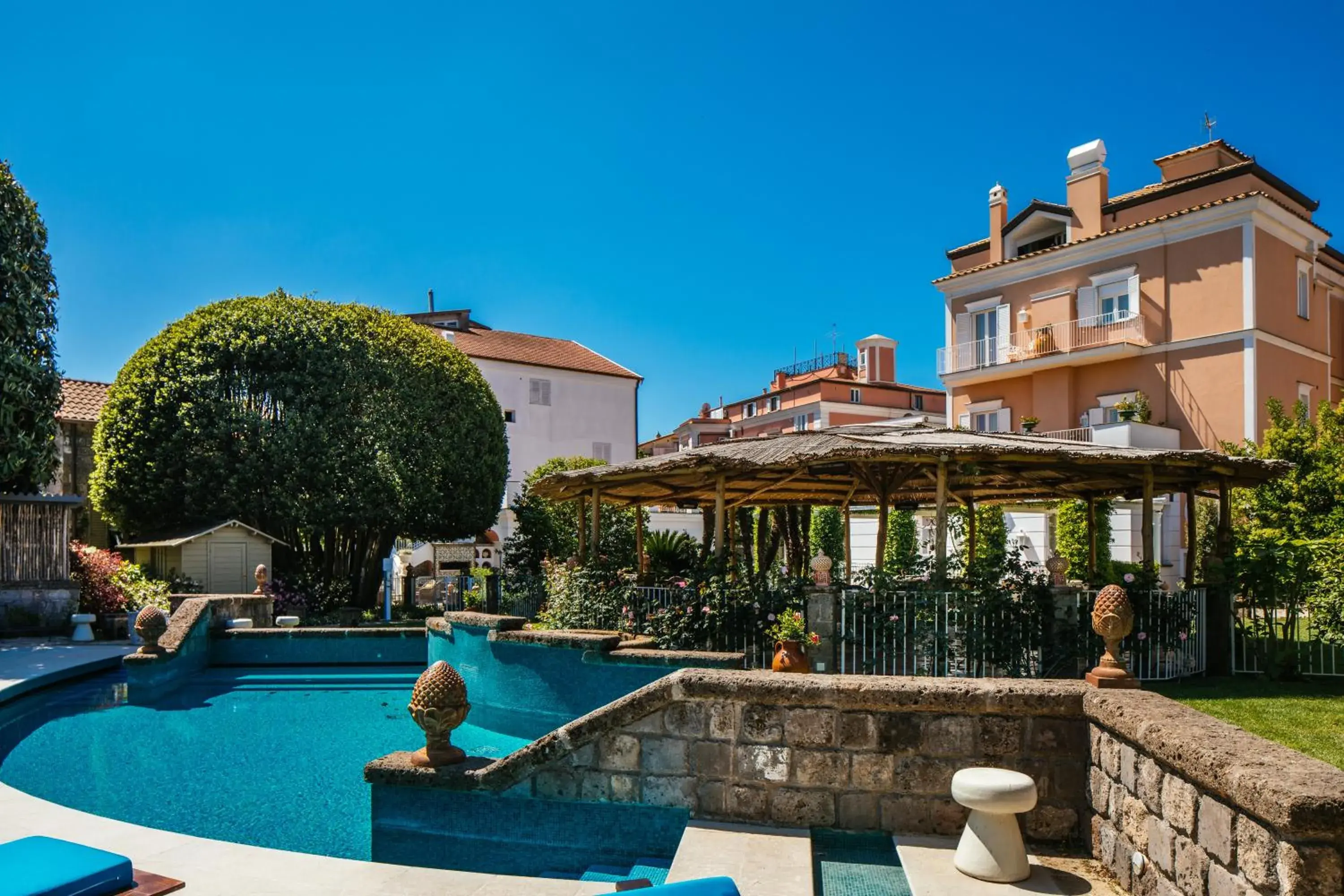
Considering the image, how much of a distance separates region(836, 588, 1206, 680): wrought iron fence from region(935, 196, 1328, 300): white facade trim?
18831 millimetres

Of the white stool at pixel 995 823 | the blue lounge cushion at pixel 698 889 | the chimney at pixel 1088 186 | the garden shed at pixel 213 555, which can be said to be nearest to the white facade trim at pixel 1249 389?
the chimney at pixel 1088 186

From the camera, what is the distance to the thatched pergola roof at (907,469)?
9.81 metres

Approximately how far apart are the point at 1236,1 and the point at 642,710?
13.2m

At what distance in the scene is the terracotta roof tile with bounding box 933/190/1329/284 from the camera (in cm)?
2333

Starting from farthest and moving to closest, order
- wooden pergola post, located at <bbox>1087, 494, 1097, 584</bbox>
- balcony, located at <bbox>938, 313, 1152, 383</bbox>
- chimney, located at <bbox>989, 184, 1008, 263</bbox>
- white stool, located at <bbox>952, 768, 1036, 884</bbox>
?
chimney, located at <bbox>989, 184, 1008, 263</bbox> → balcony, located at <bbox>938, 313, 1152, 383</bbox> → wooden pergola post, located at <bbox>1087, 494, 1097, 584</bbox> → white stool, located at <bbox>952, 768, 1036, 884</bbox>

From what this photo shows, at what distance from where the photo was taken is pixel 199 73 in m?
12.1

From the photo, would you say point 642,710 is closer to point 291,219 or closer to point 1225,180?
point 291,219

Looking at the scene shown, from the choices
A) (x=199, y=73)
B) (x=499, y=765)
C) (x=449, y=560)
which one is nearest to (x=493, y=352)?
(x=449, y=560)

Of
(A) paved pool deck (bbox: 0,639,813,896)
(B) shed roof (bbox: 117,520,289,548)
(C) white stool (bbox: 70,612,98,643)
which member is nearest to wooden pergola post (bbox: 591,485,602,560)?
(A) paved pool deck (bbox: 0,639,813,896)

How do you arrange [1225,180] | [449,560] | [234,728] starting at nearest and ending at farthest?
[234,728], [1225,180], [449,560]

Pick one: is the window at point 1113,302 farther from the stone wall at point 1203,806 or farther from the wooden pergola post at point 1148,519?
the stone wall at point 1203,806

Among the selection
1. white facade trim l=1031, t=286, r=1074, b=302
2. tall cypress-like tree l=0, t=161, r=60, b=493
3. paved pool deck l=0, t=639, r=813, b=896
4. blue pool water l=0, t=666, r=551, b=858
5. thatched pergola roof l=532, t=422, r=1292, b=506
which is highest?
white facade trim l=1031, t=286, r=1074, b=302

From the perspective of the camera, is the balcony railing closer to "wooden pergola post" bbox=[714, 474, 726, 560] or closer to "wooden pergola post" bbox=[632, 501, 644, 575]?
"wooden pergola post" bbox=[632, 501, 644, 575]

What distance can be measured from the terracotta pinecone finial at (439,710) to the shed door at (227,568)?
16655 millimetres
